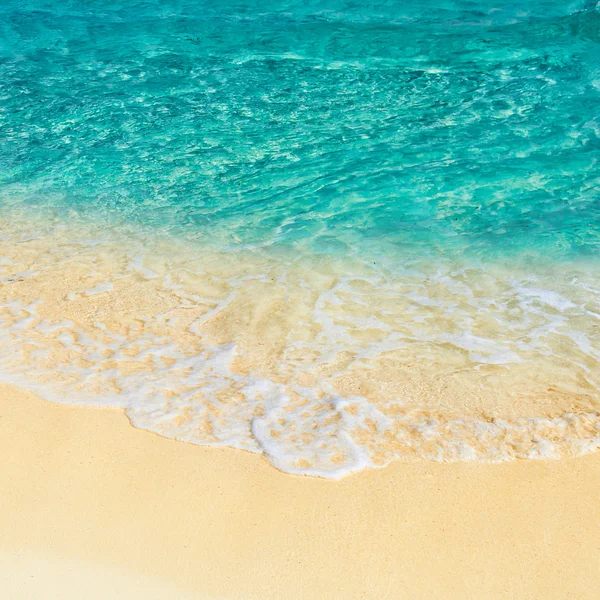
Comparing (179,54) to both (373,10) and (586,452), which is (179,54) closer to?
(373,10)

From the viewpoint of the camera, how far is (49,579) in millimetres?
2793

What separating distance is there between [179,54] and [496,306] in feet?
27.5

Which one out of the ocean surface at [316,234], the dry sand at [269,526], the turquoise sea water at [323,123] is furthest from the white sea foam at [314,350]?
the turquoise sea water at [323,123]

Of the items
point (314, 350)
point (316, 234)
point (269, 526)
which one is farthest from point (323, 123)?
point (269, 526)

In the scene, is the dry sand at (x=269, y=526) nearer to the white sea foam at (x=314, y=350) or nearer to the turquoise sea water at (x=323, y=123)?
the white sea foam at (x=314, y=350)

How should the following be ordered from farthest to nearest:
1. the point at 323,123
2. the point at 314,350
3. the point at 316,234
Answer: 1. the point at 323,123
2. the point at 316,234
3. the point at 314,350

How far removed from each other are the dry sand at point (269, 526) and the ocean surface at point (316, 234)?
0.20 meters

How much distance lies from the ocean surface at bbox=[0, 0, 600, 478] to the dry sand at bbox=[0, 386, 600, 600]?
0.20 m

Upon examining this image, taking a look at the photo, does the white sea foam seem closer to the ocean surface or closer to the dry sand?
the ocean surface

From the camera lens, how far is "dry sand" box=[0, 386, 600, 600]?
280cm

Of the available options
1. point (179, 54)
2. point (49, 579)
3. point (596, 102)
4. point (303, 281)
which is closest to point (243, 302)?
point (303, 281)

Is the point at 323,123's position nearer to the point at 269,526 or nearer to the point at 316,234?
the point at 316,234

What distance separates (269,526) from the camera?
3074 mm

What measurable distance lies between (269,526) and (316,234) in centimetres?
357
